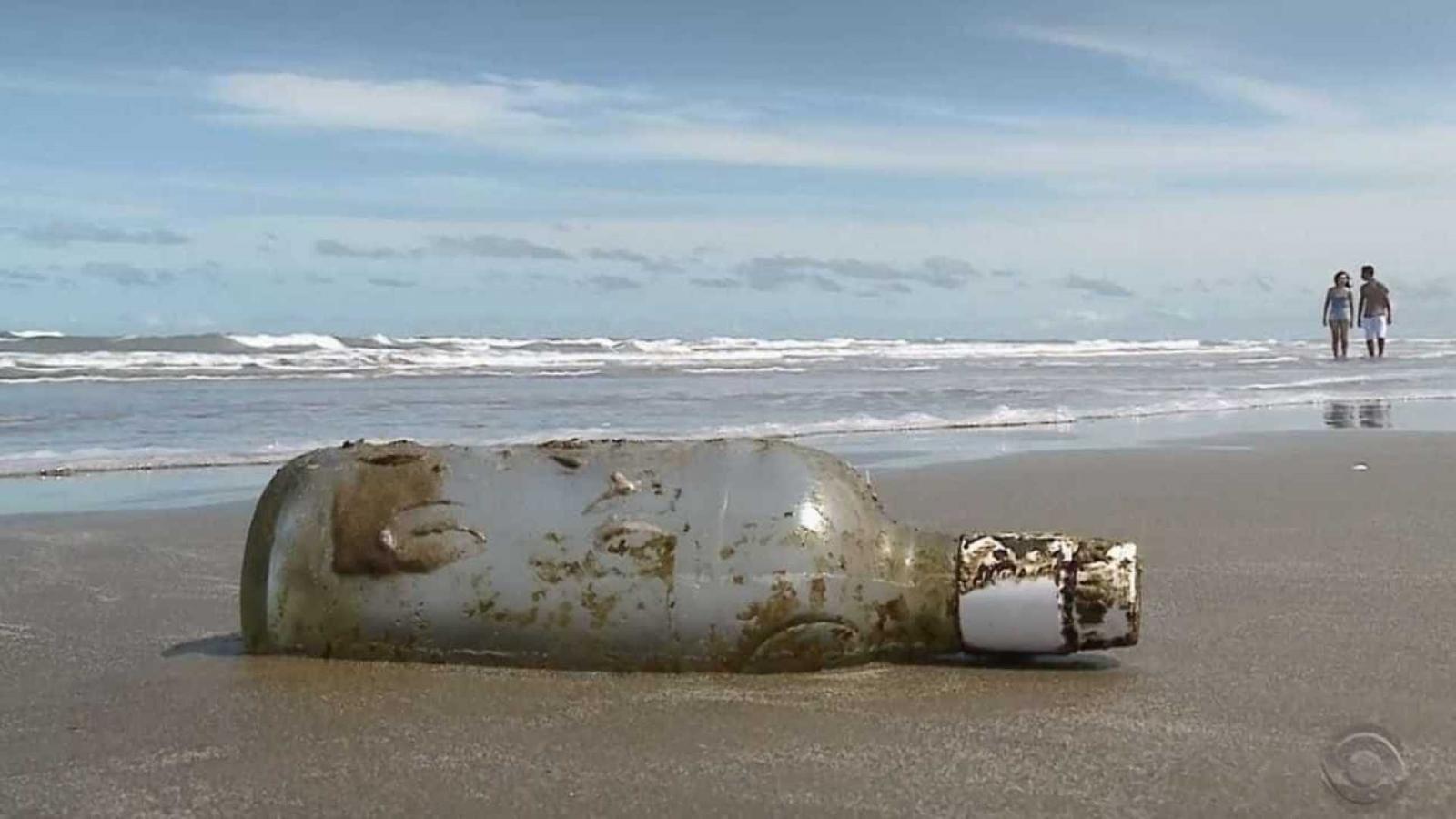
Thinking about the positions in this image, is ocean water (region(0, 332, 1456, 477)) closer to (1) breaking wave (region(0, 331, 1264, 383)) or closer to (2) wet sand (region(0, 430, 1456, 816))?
(1) breaking wave (region(0, 331, 1264, 383))

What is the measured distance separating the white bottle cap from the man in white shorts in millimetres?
19134

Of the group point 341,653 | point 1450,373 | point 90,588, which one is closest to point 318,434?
point 90,588

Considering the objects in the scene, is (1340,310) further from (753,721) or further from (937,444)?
(753,721)

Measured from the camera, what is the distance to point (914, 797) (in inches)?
80.3

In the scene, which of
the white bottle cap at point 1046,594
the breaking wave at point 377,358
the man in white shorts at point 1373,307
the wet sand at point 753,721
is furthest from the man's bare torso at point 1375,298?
the white bottle cap at point 1046,594

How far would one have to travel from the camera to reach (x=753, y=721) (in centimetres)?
240

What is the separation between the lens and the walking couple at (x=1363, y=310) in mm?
20031

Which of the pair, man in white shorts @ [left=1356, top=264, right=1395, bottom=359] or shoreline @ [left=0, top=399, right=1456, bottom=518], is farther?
man in white shorts @ [left=1356, top=264, right=1395, bottom=359]

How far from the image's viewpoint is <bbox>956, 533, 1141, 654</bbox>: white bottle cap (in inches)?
103

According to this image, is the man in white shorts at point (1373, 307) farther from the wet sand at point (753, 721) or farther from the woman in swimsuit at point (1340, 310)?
the wet sand at point (753, 721)

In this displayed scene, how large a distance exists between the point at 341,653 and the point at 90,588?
133 centimetres

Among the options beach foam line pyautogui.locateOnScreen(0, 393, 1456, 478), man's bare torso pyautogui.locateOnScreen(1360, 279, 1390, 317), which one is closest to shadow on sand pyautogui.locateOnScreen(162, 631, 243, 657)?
beach foam line pyautogui.locateOnScreen(0, 393, 1456, 478)

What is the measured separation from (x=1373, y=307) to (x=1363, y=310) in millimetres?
239

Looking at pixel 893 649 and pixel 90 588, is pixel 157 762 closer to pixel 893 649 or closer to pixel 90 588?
pixel 893 649
